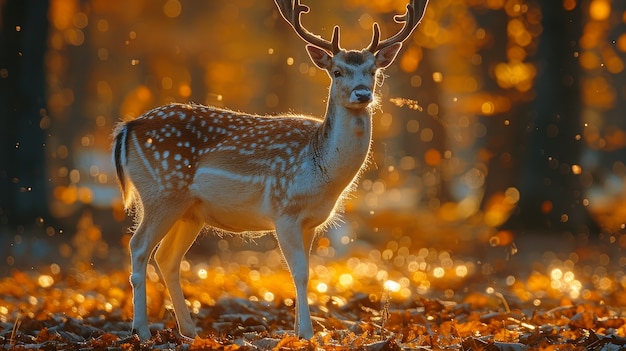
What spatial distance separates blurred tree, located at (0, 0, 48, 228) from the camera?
52.7 ft

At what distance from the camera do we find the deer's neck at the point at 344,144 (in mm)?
7117

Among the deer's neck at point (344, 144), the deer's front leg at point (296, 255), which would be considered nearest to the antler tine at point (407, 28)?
the deer's neck at point (344, 144)

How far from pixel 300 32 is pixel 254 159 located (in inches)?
41.1

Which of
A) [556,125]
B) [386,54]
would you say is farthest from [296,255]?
[556,125]

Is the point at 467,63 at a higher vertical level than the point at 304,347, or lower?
higher

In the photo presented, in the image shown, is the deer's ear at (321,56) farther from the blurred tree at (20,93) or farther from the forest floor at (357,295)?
the blurred tree at (20,93)

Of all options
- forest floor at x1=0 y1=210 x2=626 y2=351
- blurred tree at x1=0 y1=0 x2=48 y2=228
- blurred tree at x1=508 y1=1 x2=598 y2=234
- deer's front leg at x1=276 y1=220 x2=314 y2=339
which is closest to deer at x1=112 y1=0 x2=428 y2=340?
deer's front leg at x1=276 y1=220 x2=314 y2=339

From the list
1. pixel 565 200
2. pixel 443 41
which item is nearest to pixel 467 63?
pixel 443 41

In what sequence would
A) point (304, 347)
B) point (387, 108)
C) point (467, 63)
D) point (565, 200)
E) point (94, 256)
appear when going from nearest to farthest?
point (304, 347)
point (94, 256)
point (565, 200)
point (467, 63)
point (387, 108)

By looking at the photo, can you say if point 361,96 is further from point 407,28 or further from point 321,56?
point 407,28

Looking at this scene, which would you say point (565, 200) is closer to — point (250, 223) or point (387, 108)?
point (250, 223)

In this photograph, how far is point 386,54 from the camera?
7367mm

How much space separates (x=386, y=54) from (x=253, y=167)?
131 centimetres

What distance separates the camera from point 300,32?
7.55 meters
